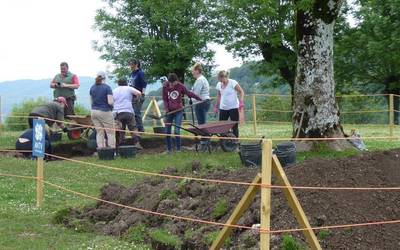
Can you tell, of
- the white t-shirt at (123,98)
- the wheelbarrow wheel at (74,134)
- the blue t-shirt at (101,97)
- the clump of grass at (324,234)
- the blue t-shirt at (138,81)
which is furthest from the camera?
the wheelbarrow wheel at (74,134)

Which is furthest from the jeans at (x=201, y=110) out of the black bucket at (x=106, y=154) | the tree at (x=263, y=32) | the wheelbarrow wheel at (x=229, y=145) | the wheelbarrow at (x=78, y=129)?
the tree at (x=263, y=32)

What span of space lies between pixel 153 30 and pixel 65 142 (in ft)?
96.1

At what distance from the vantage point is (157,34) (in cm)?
4475

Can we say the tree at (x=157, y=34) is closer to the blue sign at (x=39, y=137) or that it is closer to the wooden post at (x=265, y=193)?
the blue sign at (x=39, y=137)

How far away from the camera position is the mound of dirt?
6203mm

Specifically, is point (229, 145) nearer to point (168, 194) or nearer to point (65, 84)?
point (65, 84)

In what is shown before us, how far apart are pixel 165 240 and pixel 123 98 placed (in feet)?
27.4

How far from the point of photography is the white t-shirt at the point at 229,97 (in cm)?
1425

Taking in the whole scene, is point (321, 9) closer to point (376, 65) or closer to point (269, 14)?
point (269, 14)

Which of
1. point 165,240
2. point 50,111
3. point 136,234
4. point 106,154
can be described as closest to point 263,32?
point 50,111

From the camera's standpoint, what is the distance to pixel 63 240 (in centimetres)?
709

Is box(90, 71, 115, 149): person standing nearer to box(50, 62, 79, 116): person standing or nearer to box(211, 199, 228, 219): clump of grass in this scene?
box(50, 62, 79, 116): person standing

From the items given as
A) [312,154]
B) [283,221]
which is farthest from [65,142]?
[283,221]

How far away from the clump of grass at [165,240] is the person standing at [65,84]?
10.1 m
